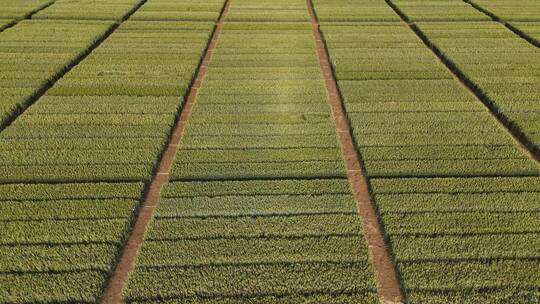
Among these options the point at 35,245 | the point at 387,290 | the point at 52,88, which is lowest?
the point at 387,290

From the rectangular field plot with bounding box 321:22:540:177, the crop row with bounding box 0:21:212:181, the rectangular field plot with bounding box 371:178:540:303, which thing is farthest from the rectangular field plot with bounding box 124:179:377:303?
the rectangular field plot with bounding box 321:22:540:177

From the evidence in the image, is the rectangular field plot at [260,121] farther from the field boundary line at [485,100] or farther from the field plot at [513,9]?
the field plot at [513,9]

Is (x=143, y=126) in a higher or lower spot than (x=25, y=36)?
Result: lower

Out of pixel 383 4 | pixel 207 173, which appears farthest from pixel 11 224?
pixel 383 4

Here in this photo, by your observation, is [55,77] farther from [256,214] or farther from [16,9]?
[16,9]

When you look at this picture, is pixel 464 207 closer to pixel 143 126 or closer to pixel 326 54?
pixel 143 126

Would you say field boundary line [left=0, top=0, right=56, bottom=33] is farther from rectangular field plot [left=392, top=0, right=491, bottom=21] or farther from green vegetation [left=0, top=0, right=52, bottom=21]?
rectangular field plot [left=392, top=0, right=491, bottom=21]
